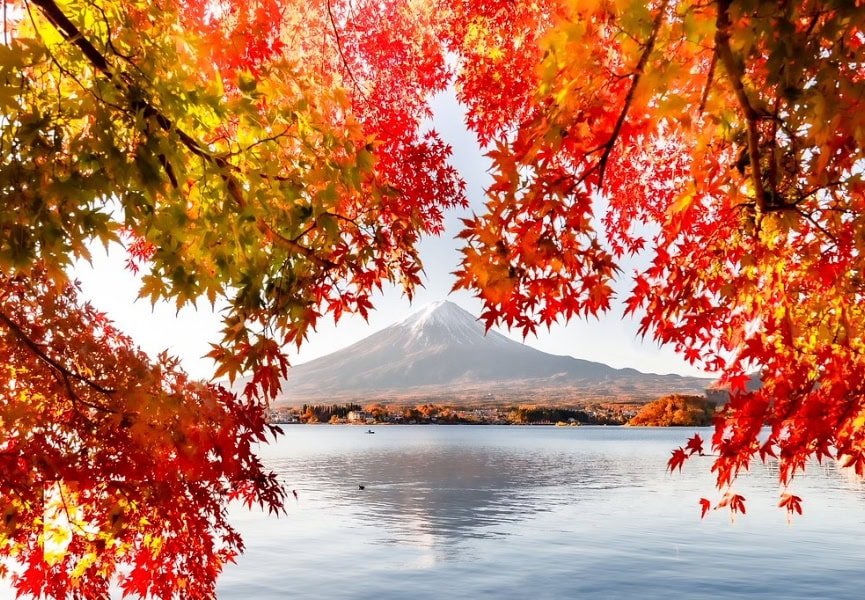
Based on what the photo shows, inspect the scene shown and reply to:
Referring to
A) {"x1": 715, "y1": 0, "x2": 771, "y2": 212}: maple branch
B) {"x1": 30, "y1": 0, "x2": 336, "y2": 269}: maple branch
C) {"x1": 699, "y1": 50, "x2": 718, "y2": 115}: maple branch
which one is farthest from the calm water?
{"x1": 699, "y1": 50, "x2": 718, "y2": 115}: maple branch

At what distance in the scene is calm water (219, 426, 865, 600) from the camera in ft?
65.8

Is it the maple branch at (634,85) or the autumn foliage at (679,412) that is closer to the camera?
the maple branch at (634,85)

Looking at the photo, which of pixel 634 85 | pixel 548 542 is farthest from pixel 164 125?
pixel 548 542

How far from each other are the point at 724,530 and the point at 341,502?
63.7ft

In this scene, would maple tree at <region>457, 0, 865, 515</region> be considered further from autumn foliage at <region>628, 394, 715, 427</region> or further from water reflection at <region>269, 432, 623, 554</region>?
autumn foliage at <region>628, 394, 715, 427</region>

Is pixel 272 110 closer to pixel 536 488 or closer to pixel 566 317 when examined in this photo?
pixel 566 317

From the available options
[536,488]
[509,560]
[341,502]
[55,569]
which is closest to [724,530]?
[509,560]

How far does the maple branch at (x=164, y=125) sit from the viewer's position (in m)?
3.46

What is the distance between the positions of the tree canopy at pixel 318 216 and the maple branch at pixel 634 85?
2 centimetres

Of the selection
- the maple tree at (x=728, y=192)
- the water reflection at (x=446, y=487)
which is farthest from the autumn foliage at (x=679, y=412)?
the maple tree at (x=728, y=192)

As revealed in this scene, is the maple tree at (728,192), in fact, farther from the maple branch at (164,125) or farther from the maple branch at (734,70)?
the maple branch at (164,125)

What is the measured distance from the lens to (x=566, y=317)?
3629 millimetres

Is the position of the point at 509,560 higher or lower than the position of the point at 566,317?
lower

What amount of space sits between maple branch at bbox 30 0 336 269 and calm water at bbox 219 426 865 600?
57.6 feet
